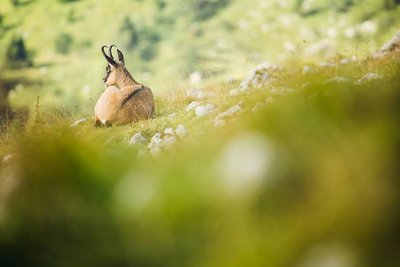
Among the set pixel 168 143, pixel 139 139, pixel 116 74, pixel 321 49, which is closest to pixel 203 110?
pixel 139 139

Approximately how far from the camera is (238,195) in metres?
0.61

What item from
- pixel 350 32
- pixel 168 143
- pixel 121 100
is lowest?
pixel 168 143

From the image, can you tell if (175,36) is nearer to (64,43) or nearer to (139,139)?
(64,43)

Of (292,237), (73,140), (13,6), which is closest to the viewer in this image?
(292,237)

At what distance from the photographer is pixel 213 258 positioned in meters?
0.62

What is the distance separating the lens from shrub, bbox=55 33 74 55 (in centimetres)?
715

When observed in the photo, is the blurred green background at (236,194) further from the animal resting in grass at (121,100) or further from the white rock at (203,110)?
the animal resting in grass at (121,100)

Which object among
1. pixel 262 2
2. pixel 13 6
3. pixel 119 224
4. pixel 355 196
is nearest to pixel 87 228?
pixel 119 224

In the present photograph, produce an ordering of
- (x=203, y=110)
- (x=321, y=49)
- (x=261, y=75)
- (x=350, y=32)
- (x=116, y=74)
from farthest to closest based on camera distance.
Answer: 1. (x=350, y=32)
2. (x=321, y=49)
3. (x=116, y=74)
4. (x=261, y=75)
5. (x=203, y=110)

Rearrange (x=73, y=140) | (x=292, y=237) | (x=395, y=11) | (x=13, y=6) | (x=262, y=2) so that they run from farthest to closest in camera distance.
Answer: (x=262, y=2), (x=13, y=6), (x=395, y=11), (x=73, y=140), (x=292, y=237)

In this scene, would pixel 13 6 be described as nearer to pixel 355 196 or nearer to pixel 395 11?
pixel 395 11

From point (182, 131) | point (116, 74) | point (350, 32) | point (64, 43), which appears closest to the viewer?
point (182, 131)

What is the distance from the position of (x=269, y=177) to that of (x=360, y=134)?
11cm

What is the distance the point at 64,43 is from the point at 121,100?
12.2 feet
